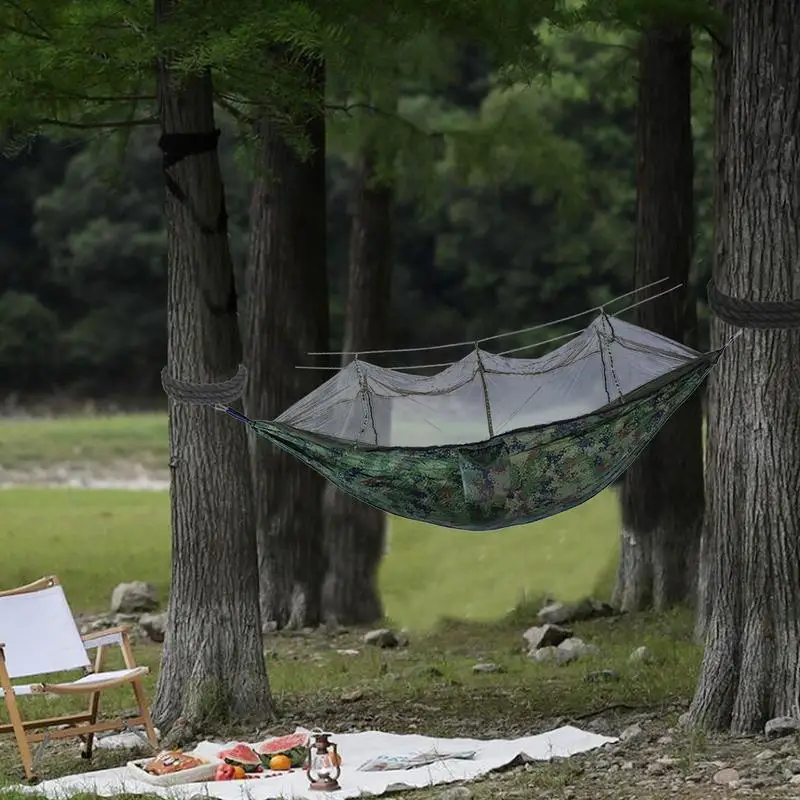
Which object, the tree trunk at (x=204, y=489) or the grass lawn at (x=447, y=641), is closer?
the grass lawn at (x=447, y=641)

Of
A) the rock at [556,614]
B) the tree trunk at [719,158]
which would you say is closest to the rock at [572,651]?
the tree trunk at [719,158]

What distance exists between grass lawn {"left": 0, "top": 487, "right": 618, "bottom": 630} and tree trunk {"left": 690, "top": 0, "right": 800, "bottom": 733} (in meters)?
4.37

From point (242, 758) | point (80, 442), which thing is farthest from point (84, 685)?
point (80, 442)

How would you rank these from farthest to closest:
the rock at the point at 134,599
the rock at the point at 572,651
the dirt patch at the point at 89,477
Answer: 1. the dirt patch at the point at 89,477
2. the rock at the point at 134,599
3. the rock at the point at 572,651

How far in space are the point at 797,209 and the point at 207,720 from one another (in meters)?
2.74

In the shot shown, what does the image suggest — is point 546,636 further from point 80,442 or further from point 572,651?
point 80,442

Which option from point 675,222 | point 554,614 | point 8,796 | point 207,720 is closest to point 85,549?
point 554,614

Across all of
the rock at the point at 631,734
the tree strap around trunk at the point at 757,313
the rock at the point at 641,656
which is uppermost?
the tree strap around trunk at the point at 757,313

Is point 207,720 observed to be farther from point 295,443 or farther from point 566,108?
point 566,108

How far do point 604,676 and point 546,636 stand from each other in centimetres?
132

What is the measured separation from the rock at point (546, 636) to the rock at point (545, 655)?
0.27 m

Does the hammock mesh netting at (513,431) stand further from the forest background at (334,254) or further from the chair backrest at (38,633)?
the forest background at (334,254)

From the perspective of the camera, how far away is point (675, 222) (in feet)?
29.8

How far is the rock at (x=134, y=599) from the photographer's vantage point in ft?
32.2
